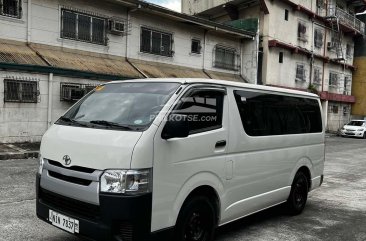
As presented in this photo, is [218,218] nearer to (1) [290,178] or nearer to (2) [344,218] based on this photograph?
(1) [290,178]

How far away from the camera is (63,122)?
4.47 meters

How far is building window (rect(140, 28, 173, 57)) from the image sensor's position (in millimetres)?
18938

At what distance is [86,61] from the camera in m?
16.0

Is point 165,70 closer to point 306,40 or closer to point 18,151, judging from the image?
point 18,151

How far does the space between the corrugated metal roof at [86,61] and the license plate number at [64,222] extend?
37.0 feet

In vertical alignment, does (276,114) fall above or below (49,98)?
below

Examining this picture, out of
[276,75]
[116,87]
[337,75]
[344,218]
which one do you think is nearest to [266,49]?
[276,75]

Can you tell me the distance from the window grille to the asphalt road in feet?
19.5

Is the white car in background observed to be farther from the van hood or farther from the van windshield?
the van hood

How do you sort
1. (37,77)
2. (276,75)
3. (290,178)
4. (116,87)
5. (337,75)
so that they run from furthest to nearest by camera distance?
(337,75) < (276,75) < (37,77) < (290,178) < (116,87)

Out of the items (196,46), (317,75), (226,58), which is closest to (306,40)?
(317,75)

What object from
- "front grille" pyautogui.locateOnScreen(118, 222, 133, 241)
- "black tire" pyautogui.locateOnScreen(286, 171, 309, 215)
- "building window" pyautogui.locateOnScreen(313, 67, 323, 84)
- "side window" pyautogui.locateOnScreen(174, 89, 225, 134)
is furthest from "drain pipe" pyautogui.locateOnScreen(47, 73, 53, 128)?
"building window" pyautogui.locateOnScreen(313, 67, 323, 84)

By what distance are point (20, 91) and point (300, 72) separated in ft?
69.8

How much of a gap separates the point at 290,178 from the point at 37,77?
10724 millimetres
